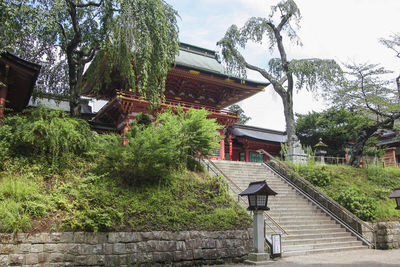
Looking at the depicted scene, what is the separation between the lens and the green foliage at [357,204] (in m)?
12.1

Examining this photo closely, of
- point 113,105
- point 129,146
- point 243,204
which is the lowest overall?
point 243,204

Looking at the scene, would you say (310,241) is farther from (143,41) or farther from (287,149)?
(287,149)

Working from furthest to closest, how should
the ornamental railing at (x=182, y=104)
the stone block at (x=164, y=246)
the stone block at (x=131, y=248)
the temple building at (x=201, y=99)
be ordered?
the temple building at (x=201, y=99) → the ornamental railing at (x=182, y=104) → the stone block at (x=164, y=246) → the stone block at (x=131, y=248)

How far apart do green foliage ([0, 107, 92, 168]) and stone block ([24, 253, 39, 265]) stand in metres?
3.10

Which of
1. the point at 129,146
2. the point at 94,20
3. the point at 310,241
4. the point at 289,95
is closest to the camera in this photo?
the point at 129,146

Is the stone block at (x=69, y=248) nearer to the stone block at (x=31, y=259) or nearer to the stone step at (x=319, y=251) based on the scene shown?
the stone block at (x=31, y=259)

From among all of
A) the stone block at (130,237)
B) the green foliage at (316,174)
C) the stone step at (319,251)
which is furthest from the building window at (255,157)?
the stone block at (130,237)

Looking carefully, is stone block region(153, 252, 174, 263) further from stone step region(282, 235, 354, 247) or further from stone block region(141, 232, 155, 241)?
stone step region(282, 235, 354, 247)

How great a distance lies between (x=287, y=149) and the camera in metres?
19.7

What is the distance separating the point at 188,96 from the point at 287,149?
7783 millimetres

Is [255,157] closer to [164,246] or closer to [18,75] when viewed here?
[164,246]

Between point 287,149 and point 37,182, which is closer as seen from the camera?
point 37,182

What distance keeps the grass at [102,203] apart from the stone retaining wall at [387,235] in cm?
554

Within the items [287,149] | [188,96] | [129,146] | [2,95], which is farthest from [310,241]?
[188,96]
